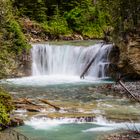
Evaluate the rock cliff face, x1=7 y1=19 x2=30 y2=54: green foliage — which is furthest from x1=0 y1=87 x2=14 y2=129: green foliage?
the rock cliff face

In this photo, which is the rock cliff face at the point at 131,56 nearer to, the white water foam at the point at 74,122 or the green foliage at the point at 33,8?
the white water foam at the point at 74,122

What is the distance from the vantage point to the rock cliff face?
24.1 metres

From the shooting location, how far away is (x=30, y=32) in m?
35.9

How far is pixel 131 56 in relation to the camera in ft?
79.9

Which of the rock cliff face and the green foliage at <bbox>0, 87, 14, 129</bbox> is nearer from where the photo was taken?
the green foliage at <bbox>0, 87, 14, 129</bbox>

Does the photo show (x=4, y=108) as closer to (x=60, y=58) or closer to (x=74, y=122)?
(x=74, y=122)

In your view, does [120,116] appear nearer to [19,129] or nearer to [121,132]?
[121,132]

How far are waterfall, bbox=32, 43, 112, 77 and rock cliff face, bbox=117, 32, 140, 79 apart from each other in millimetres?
3239

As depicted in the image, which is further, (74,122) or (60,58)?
(60,58)

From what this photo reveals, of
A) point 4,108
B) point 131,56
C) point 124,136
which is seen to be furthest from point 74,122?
point 131,56

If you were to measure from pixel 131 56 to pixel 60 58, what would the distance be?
632 cm

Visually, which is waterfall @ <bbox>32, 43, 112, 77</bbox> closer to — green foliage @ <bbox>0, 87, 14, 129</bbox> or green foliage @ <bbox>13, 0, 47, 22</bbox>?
green foliage @ <bbox>13, 0, 47, 22</bbox>

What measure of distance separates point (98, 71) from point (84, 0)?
16465 mm

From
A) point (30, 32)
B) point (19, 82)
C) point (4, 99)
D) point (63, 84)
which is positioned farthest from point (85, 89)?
point (30, 32)
